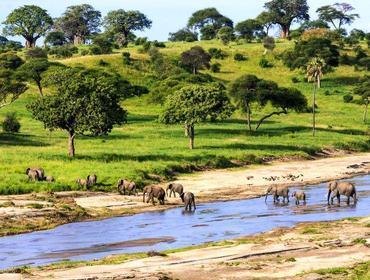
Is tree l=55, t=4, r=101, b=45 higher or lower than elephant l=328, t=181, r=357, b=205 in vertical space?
higher

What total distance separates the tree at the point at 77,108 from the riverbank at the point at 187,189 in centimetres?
884

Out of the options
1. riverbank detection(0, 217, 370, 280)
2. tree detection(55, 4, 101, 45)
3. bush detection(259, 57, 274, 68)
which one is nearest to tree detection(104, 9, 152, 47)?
tree detection(55, 4, 101, 45)

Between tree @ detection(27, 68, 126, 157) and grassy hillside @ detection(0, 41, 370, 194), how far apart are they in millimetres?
2454

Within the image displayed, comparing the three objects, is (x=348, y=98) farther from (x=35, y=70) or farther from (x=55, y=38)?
(x=55, y=38)

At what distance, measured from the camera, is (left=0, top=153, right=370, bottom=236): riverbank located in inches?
1516

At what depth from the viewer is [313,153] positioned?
7769cm

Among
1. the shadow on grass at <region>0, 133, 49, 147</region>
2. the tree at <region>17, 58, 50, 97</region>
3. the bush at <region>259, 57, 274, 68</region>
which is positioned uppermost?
the bush at <region>259, 57, 274, 68</region>

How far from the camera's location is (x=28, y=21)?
170m

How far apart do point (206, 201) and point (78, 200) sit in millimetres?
8356

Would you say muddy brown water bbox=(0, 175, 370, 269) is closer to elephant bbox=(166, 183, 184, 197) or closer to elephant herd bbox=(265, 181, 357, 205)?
elephant herd bbox=(265, 181, 357, 205)

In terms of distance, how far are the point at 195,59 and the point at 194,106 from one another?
192 feet

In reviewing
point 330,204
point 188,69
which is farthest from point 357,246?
point 188,69

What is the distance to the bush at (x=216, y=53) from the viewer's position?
14675 cm

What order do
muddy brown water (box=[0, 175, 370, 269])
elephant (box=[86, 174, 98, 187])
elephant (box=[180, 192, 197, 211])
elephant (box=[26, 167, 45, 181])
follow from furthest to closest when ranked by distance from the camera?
elephant (box=[26, 167, 45, 181]), elephant (box=[86, 174, 98, 187]), elephant (box=[180, 192, 197, 211]), muddy brown water (box=[0, 175, 370, 269])
